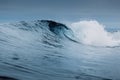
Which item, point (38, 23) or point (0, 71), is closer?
point (0, 71)

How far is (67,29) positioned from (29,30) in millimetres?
8582

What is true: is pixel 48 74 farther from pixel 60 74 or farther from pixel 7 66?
pixel 7 66

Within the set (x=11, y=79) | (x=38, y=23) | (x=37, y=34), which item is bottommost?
(x=11, y=79)

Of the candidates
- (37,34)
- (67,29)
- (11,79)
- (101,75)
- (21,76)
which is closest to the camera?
(11,79)

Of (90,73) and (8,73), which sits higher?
(90,73)

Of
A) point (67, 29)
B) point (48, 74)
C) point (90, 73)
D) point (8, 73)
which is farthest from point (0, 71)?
point (67, 29)

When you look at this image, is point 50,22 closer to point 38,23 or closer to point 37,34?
point 38,23

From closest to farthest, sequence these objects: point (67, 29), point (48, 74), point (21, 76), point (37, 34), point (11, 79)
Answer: point (11, 79), point (21, 76), point (48, 74), point (37, 34), point (67, 29)

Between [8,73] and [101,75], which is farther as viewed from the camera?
[101,75]

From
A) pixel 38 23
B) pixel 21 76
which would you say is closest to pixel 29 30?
pixel 38 23

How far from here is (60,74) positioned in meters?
9.66

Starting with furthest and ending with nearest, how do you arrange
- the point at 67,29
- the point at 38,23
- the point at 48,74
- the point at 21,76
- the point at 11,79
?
the point at 67,29 < the point at 38,23 < the point at 48,74 < the point at 21,76 < the point at 11,79

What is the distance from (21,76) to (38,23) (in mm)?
23970

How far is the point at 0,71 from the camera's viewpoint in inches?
334
